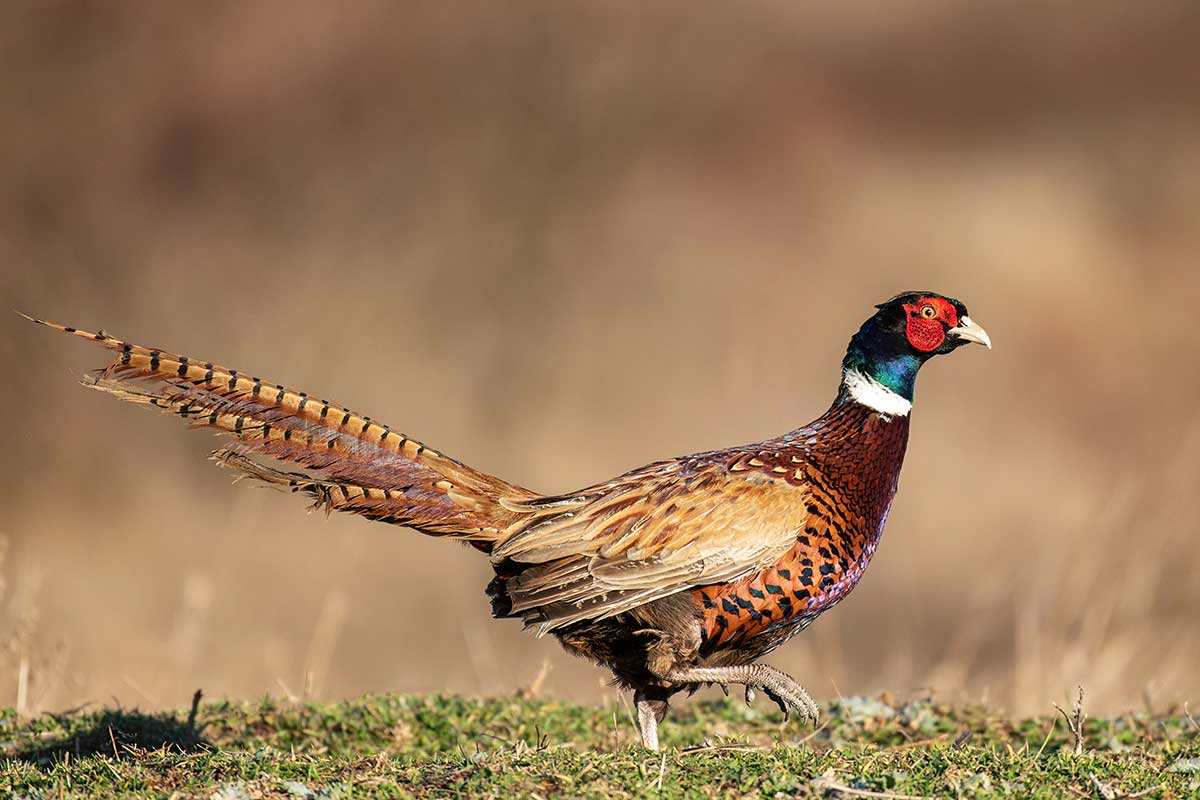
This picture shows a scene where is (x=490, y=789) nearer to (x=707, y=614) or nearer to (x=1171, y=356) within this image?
(x=707, y=614)

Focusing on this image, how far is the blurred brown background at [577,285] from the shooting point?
13.4 m

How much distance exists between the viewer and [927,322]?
6.72m

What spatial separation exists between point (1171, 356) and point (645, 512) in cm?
1371

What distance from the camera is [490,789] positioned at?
15.6 ft

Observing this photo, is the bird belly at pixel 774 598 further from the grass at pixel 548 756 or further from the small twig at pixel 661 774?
the small twig at pixel 661 774

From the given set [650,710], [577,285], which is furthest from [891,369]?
[577,285]

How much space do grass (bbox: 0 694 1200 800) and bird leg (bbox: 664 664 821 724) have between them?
0.52ft

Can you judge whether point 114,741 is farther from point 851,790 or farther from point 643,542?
point 851,790

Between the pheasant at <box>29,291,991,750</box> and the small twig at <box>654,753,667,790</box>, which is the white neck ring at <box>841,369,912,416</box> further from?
the small twig at <box>654,753,667,790</box>

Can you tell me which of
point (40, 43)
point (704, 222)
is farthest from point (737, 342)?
point (40, 43)

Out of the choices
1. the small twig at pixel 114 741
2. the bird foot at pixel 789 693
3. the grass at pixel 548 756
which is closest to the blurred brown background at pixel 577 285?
the grass at pixel 548 756

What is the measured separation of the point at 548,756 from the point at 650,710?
109 centimetres

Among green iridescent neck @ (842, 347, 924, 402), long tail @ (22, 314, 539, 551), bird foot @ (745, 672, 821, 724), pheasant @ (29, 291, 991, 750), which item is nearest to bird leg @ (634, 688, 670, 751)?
pheasant @ (29, 291, 991, 750)

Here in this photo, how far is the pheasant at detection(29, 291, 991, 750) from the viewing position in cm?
595
